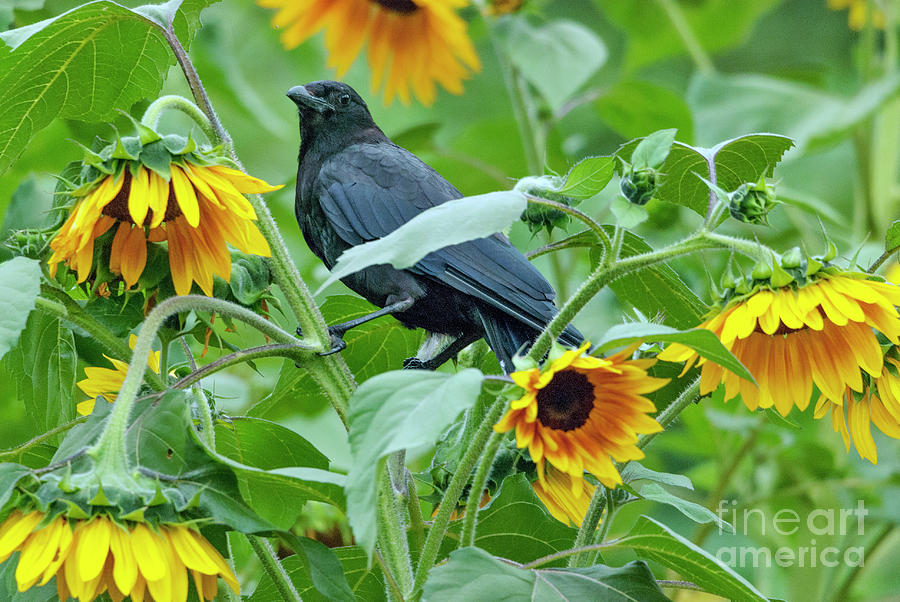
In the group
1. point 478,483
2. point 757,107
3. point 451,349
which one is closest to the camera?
point 478,483

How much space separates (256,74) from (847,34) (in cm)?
191

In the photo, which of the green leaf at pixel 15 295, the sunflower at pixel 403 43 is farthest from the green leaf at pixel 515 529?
the sunflower at pixel 403 43

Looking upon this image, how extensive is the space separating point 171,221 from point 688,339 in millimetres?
410

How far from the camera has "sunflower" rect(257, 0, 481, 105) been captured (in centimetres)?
147

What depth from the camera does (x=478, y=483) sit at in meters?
0.71

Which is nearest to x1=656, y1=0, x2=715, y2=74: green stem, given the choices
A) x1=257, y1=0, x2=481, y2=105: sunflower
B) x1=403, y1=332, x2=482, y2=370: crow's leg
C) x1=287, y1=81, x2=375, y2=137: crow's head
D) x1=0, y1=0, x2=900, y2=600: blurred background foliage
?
x1=0, y1=0, x2=900, y2=600: blurred background foliage

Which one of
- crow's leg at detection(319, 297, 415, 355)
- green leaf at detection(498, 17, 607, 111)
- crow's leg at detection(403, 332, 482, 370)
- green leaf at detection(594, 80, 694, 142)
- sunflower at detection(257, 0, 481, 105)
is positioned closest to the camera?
crow's leg at detection(319, 297, 415, 355)

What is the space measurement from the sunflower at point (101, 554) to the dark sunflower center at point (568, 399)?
0.24m

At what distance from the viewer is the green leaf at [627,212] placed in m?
0.71

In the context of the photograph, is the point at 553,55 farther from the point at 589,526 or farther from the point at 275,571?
the point at 275,571

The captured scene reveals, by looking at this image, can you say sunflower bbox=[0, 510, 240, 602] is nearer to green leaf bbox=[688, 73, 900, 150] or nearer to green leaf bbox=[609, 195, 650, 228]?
green leaf bbox=[609, 195, 650, 228]

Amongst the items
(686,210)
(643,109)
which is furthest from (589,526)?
(686,210)

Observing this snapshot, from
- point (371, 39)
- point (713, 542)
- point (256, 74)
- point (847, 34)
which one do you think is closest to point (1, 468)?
point (371, 39)

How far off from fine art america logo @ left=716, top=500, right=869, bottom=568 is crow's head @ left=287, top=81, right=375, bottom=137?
0.72 meters
